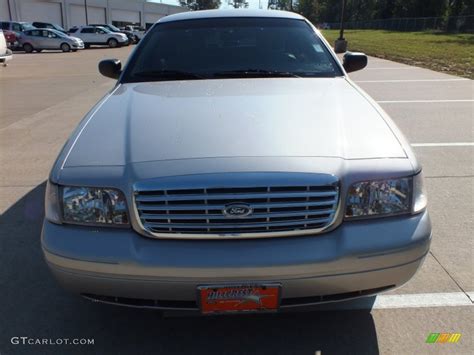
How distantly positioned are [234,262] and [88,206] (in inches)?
29.4

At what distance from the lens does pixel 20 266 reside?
3.23 m

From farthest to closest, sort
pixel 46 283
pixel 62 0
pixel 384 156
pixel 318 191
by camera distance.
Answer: pixel 62 0, pixel 46 283, pixel 384 156, pixel 318 191

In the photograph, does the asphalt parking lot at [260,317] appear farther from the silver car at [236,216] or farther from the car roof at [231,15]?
the car roof at [231,15]

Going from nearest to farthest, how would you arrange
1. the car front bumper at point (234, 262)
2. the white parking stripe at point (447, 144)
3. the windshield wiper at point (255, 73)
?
1. the car front bumper at point (234, 262)
2. the windshield wiper at point (255, 73)
3. the white parking stripe at point (447, 144)

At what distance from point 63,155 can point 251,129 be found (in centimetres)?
98

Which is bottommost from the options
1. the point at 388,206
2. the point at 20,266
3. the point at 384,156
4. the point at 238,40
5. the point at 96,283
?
the point at 20,266

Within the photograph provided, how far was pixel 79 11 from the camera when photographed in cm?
5606

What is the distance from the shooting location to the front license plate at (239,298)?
2.08m

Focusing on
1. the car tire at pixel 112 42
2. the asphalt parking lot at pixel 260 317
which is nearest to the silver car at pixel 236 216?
the asphalt parking lot at pixel 260 317

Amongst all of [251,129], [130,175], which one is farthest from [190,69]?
[130,175]

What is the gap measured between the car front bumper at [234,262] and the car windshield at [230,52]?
1.78m

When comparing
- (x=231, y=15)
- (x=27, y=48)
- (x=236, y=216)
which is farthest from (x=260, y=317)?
(x=27, y=48)

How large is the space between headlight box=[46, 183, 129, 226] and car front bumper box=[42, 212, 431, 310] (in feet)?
Result: 0.17

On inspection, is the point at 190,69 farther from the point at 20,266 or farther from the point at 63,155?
the point at 20,266
